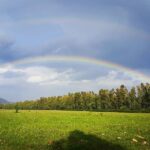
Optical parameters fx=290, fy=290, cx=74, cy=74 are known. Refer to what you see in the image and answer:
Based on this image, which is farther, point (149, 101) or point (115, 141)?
point (149, 101)

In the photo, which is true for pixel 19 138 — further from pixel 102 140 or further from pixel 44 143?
pixel 102 140

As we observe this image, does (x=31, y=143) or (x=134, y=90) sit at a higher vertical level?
(x=134, y=90)

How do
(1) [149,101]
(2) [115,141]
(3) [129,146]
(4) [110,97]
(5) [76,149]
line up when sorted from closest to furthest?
1. (5) [76,149]
2. (3) [129,146]
3. (2) [115,141]
4. (1) [149,101]
5. (4) [110,97]

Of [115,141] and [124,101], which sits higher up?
[124,101]

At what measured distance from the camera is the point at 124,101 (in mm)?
186875

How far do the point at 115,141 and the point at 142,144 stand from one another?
5.05 ft

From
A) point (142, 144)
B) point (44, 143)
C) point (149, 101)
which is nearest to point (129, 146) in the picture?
point (142, 144)

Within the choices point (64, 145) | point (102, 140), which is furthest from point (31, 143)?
point (102, 140)

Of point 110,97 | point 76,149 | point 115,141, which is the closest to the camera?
point 76,149

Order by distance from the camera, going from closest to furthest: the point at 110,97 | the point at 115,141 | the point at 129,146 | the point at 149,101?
the point at 129,146, the point at 115,141, the point at 149,101, the point at 110,97

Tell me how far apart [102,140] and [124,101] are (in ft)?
570

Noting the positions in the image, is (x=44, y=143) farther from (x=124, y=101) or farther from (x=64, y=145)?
(x=124, y=101)

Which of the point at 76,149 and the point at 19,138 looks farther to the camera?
the point at 19,138

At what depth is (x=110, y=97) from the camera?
19650cm
